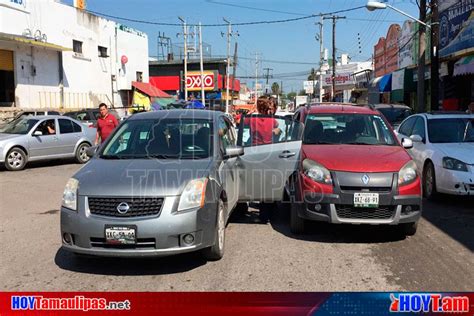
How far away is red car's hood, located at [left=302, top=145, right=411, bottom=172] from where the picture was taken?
583 cm

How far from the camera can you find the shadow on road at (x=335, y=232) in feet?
20.1

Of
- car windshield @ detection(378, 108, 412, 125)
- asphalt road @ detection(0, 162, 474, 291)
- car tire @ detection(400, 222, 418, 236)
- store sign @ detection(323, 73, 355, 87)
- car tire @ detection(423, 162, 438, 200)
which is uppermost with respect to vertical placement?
store sign @ detection(323, 73, 355, 87)

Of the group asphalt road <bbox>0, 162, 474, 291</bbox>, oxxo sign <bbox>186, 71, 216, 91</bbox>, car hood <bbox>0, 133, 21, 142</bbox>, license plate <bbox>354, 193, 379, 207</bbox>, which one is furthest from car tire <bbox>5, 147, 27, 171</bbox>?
oxxo sign <bbox>186, 71, 216, 91</bbox>

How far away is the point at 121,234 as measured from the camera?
4465 mm

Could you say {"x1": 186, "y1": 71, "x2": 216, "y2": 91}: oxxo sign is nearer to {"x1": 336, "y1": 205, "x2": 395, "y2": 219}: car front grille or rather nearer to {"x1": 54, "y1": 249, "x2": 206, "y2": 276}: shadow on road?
{"x1": 336, "y1": 205, "x2": 395, "y2": 219}: car front grille

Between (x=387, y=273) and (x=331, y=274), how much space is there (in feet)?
1.97

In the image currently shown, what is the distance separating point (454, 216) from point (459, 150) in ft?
4.55

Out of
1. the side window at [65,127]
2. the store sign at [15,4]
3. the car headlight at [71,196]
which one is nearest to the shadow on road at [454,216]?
the car headlight at [71,196]

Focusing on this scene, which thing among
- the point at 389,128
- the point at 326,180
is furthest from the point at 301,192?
the point at 389,128

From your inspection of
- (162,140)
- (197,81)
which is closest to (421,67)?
(162,140)

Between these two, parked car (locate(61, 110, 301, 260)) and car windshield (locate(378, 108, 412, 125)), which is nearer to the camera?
parked car (locate(61, 110, 301, 260))

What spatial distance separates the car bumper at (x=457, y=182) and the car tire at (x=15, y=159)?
1067 centimetres

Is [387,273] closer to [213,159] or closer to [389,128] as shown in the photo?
[213,159]

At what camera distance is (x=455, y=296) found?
312 centimetres
